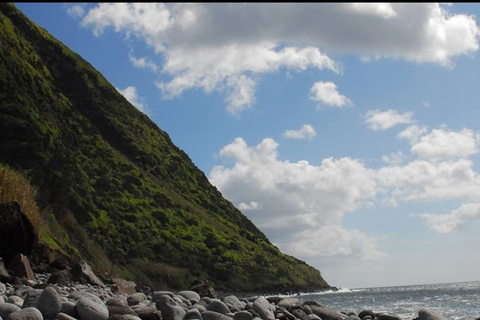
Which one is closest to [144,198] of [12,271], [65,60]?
[65,60]

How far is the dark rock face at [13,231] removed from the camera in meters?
19.2

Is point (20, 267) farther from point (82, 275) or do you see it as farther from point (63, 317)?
point (63, 317)

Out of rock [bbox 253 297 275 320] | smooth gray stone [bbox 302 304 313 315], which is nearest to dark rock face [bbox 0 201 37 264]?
rock [bbox 253 297 275 320]

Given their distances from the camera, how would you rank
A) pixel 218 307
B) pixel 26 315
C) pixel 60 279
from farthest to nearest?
pixel 60 279
pixel 218 307
pixel 26 315

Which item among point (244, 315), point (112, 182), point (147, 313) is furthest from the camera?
point (112, 182)

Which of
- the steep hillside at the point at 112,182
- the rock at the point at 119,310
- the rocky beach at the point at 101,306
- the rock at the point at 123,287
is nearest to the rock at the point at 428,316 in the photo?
the rocky beach at the point at 101,306

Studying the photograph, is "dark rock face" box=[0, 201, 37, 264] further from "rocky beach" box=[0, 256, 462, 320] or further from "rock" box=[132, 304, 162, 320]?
"rock" box=[132, 304, 162, 320]

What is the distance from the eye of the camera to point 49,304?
1092 cm

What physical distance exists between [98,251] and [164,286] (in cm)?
1059

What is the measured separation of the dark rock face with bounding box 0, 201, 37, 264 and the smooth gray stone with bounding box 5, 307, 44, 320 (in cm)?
933

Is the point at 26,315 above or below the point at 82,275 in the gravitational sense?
below

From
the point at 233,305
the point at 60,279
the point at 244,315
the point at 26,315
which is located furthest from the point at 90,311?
the point at 60,279

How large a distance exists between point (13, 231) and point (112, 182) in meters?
67.7

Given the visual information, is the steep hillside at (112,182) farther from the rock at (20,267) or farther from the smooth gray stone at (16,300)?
the smooth gray stone at (16,300)
